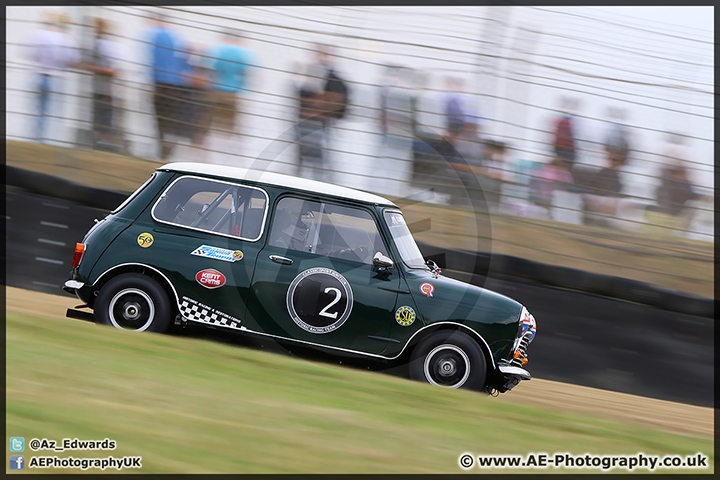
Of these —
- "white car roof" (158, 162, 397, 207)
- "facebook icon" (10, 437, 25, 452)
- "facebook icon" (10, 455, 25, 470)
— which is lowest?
"facebook icon" (10, 455, 25, 470)

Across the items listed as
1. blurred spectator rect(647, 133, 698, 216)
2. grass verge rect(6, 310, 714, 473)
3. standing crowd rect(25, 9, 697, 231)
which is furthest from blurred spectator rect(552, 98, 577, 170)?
grass verge rect(6, 310, 714, 473)

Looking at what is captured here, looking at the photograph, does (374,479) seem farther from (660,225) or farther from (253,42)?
(253,42)

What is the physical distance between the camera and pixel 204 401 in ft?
12.0

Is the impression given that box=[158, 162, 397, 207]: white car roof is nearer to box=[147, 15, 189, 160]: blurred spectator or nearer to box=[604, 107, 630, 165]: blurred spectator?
box=[147, 15, 189, 160]: blurred spectator

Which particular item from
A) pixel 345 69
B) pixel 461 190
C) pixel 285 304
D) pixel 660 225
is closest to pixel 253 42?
pixel 345 69

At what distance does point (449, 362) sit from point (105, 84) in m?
5.23

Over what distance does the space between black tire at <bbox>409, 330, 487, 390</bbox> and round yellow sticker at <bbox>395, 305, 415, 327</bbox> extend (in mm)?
194

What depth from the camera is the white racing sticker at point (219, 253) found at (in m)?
5.12

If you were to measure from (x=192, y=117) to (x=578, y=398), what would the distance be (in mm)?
5103

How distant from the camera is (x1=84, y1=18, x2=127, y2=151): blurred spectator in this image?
7.57m

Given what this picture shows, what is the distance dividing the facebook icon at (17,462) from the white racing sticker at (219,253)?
7.88 ft

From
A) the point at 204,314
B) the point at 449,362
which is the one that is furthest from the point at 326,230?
the point at 449,362

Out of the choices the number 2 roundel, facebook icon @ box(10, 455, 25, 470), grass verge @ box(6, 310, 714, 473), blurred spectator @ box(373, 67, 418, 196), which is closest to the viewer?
facebook icon @ box(10, 455, 25, 470)

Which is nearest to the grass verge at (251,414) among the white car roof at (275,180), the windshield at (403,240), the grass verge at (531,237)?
the windshield at (403,240)
